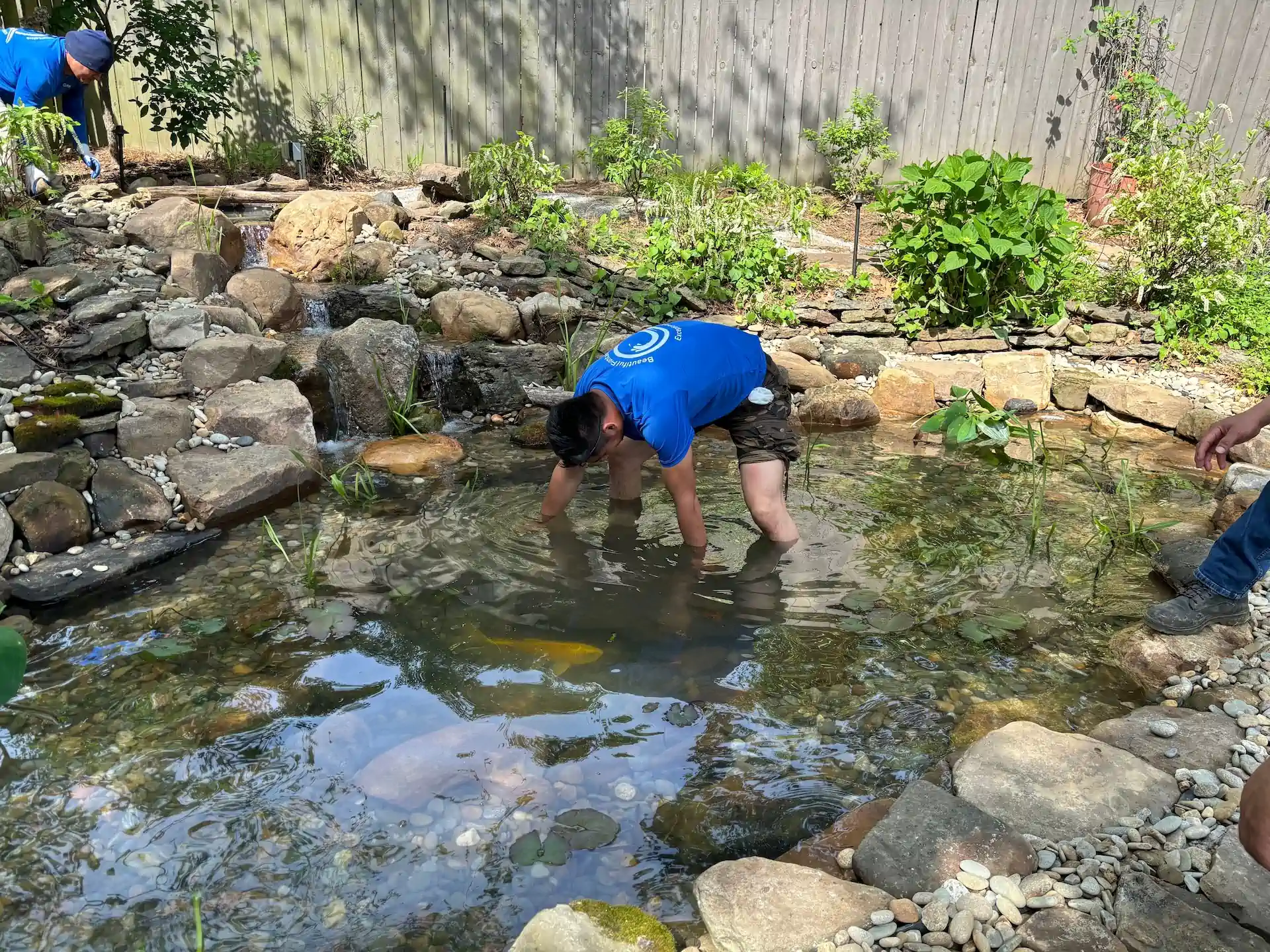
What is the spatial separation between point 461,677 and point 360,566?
96 centimetres

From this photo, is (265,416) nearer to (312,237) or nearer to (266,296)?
(266,296)

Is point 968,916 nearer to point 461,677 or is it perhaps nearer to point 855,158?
point 461,677

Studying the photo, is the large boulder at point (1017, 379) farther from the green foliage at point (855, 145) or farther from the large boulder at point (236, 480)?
the large boulder at point (236, 480)

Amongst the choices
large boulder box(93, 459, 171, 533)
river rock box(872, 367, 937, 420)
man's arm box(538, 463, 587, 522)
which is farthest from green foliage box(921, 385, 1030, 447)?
large boulder box(93, 459, 171, 533)

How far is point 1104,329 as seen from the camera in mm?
6711

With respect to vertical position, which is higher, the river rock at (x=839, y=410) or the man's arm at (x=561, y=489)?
the man's arm at (x=561, y=489)

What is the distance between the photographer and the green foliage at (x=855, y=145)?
846 centimetres

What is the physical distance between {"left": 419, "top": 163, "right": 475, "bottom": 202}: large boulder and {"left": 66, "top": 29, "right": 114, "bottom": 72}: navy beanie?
2651mm

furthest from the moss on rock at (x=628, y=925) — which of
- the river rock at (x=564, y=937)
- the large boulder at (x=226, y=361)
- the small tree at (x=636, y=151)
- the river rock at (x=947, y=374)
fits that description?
the small tree at (x=636, y=151)

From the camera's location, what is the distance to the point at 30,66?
6180mm

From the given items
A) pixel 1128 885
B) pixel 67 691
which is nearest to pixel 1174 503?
pixel 1128 885

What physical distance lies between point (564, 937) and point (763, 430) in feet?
7.76

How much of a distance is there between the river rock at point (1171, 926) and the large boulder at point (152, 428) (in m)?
4.47

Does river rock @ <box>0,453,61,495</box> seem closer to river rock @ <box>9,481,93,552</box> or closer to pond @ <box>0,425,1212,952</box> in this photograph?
river rock @ <box>9,481,93,552</box>
